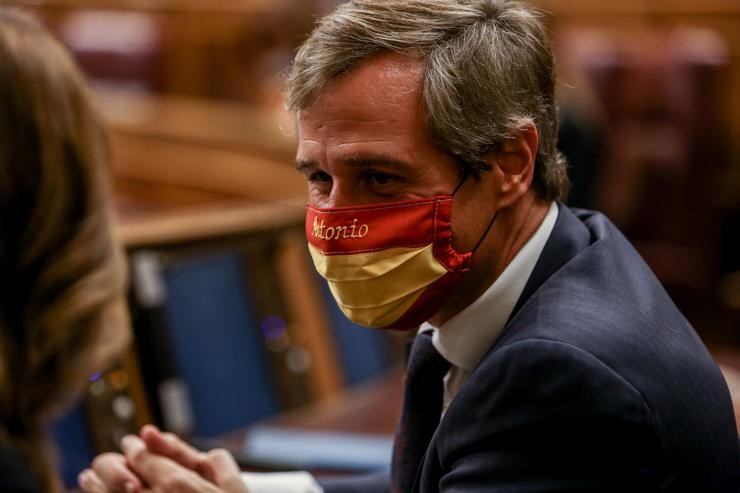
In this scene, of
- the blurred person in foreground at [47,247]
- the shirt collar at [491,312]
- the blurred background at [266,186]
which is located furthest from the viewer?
the blurred background at [266,186]

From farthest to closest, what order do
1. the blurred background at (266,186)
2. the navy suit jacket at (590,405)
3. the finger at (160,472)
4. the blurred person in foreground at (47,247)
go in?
the blurred background at (266,186) → the finger at (160,472) → the blurred person in foreground at (47,247) → the navy suit jacket at (590,405)

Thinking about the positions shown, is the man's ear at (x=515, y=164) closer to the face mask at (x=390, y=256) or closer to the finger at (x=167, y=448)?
the face mask at (x=390, y=256)

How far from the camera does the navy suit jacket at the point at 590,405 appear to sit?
1.31 metres

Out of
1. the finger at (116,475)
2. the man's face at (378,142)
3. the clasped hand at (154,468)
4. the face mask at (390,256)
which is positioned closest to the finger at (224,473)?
the clasped hand at (154,468)

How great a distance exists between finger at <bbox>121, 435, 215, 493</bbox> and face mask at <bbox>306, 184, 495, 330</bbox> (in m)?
0.35

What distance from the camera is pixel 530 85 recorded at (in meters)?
1.55

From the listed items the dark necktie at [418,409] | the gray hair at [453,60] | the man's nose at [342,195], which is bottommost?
the dark necktie at [418,409]

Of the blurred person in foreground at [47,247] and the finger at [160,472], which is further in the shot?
the finger at [160,472]

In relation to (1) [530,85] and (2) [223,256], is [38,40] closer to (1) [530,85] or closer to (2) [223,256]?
(1) [530,85]

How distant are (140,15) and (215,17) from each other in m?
0.62

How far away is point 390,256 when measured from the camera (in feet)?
5.16

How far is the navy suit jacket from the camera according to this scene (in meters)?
1.31

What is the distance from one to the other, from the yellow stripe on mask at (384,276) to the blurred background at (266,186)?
36 centimetres

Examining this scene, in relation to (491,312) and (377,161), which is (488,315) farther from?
(377,161)
